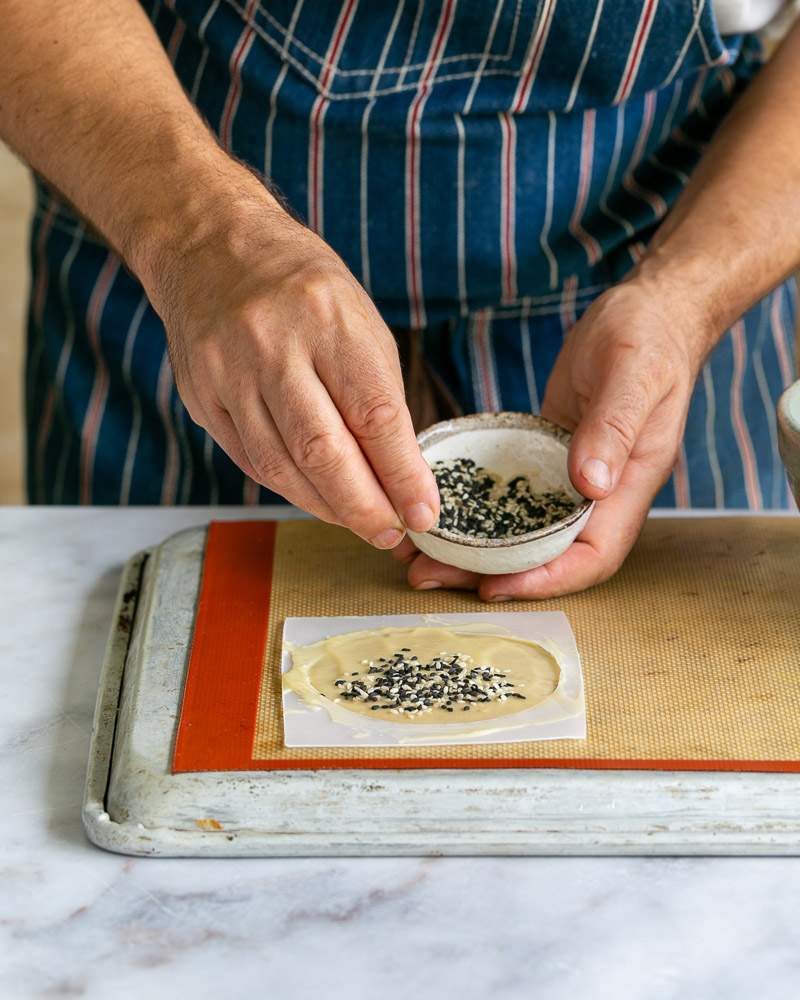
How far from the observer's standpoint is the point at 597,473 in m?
0.93

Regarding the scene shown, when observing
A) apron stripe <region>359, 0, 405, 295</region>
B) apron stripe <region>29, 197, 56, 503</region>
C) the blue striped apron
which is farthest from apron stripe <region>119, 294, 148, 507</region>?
apron stripe <region>359, 0, 405, 295</region>

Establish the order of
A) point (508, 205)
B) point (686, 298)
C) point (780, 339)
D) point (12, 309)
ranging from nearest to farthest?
point (686, 298)
point (508, 205)
point (780, 339)
point (12, 309)

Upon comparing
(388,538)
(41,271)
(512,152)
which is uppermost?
(512,152)

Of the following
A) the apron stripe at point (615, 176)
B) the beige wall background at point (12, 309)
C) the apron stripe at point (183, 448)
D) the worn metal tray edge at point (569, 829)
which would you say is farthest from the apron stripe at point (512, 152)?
the beige wall background at point (12, 309)

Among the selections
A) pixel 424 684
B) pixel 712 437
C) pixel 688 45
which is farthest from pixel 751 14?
pixel 424 684

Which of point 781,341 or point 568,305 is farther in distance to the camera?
point 781,341

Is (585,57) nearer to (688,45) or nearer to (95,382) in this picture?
(688,45)

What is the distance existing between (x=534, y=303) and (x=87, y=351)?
471 mm

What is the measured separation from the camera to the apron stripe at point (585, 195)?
1.20m

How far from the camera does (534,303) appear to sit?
4.21 ft

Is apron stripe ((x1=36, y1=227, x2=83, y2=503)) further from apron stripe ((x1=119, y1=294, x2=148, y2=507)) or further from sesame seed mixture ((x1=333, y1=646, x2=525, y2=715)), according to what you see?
sesame seed mixture ((x1=333, y1=646, x2=525, y2=715))

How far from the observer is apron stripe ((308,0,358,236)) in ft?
3.72

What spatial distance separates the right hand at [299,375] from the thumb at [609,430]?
14 centimetres

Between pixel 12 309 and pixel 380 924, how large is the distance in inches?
121
